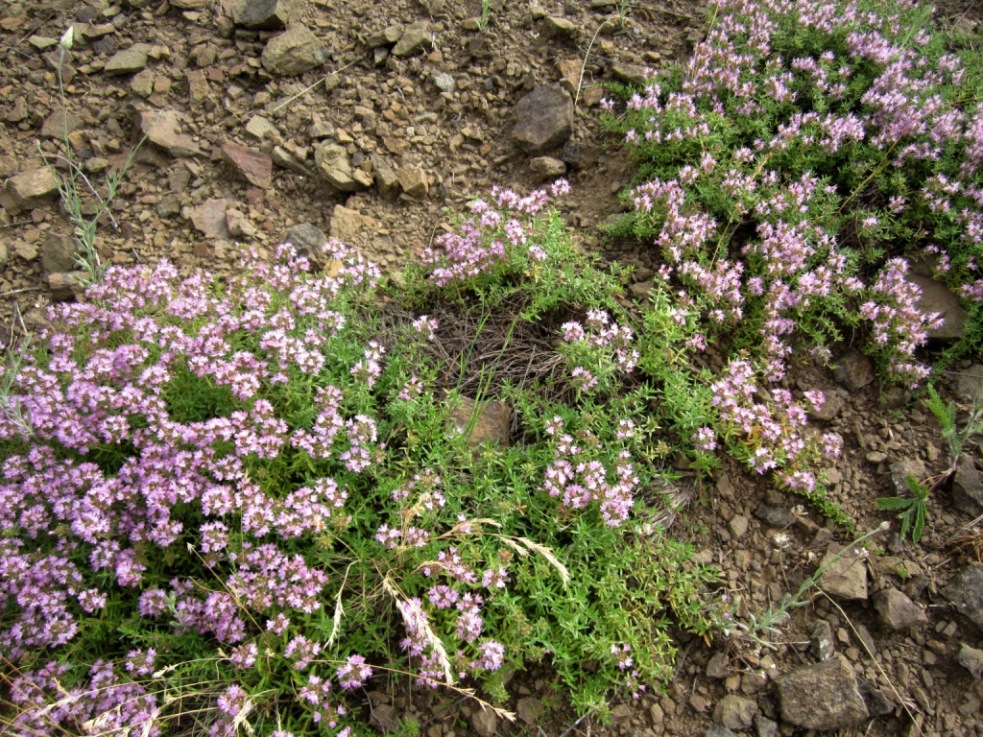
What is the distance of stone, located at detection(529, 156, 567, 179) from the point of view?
532 cm

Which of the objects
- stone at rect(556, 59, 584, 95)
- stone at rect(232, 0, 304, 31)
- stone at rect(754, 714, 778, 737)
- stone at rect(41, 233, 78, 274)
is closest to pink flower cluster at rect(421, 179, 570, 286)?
stone at rect(556, 59, 584, 95)

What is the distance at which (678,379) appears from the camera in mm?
4051

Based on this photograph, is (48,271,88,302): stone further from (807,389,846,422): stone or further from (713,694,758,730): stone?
(807,389,846,422): stone

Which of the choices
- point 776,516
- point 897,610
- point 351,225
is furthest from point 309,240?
point 897,610

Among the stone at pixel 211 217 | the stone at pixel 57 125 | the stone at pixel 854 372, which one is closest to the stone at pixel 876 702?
the stone at pixel 854 372

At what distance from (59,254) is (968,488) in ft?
20.0

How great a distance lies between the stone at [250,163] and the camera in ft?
17.6

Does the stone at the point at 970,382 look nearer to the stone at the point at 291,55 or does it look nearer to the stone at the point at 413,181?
the stone at the point at 413,181

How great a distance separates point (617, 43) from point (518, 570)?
15.0ft

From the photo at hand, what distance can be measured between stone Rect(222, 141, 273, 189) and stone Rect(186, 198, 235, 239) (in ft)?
0.84

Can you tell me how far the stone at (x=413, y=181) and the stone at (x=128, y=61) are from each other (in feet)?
7.92

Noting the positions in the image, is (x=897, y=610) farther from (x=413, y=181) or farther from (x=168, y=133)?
(x=168, y=133)

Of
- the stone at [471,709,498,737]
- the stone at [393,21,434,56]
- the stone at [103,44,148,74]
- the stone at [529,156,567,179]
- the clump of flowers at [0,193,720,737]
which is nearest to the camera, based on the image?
the clump of flowers at [0,193,720,737]

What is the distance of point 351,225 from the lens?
5.12 metres
